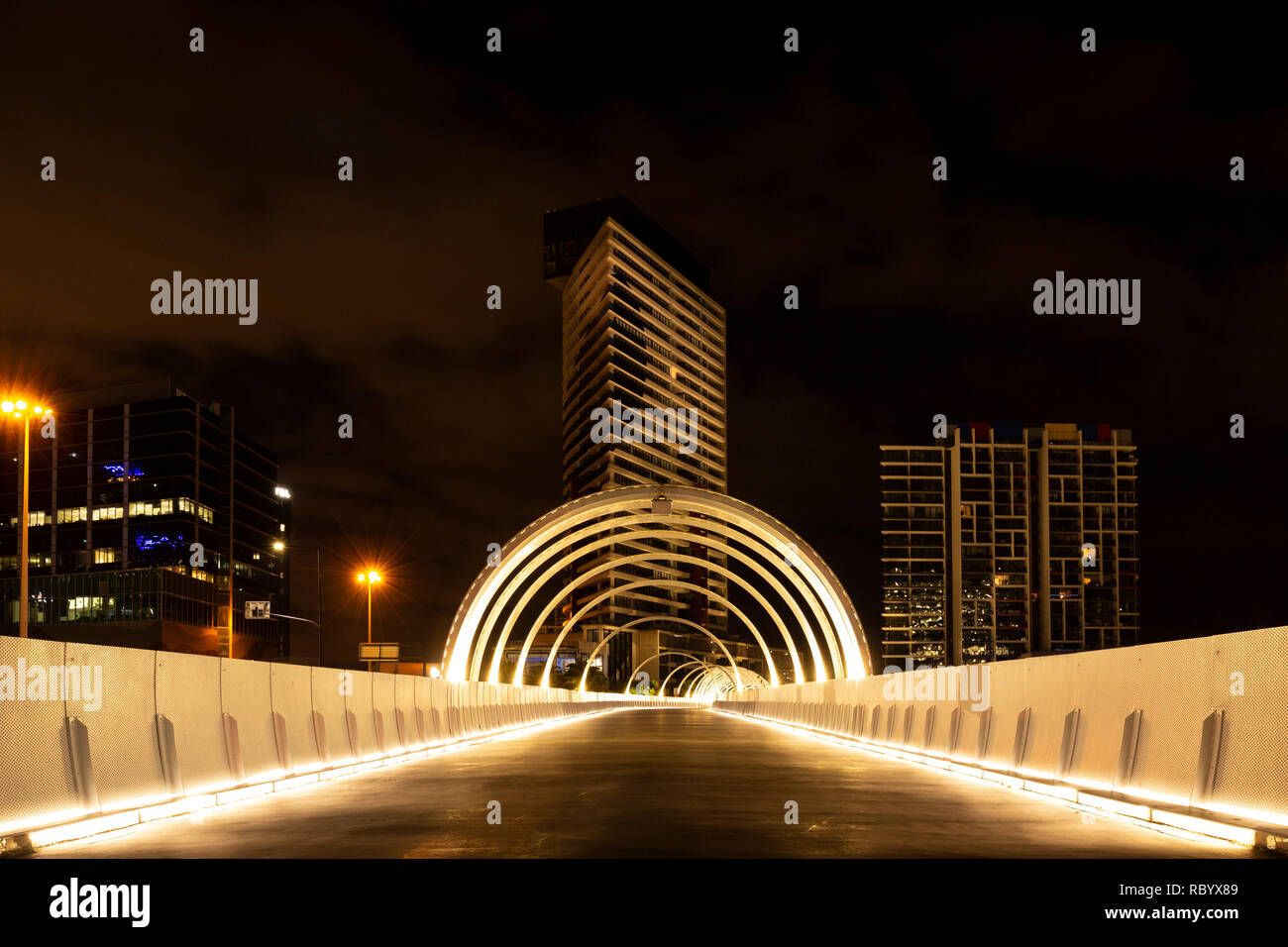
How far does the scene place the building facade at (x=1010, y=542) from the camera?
612 feet

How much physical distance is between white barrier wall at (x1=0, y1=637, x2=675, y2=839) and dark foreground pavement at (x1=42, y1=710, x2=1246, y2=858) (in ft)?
1.79

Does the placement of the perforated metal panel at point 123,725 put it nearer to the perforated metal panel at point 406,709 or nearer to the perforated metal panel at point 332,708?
the perforated metal panel at point 332,708

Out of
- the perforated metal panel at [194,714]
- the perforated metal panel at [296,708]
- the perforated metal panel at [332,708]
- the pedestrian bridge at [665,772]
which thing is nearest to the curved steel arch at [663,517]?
the pedestrian bridge at [665,772]

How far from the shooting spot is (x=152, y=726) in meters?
12.1

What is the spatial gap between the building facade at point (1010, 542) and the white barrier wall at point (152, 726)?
6749 inches

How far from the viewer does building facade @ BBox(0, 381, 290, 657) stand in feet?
407

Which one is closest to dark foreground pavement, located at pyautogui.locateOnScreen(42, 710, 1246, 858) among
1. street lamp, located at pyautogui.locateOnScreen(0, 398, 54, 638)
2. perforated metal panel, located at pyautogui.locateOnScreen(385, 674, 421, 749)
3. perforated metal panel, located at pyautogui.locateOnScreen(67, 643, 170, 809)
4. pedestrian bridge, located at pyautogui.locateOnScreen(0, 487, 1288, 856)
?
pedestrian bridge, located at pyautogui.locateOnScreen(0, 487, 1288, 856)

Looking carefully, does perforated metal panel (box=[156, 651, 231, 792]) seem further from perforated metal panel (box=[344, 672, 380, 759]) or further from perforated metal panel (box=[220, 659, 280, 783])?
perforated metal panel (box=[344, 672, 380, 759])
